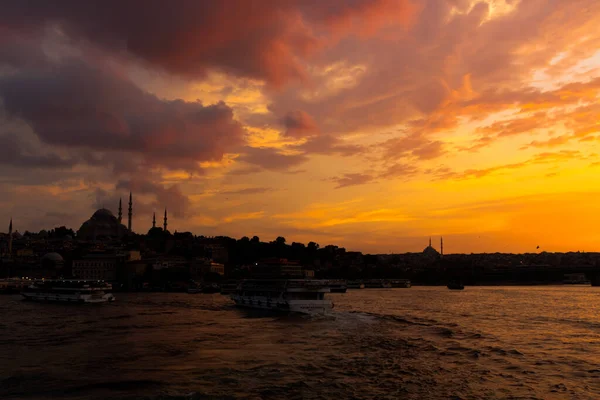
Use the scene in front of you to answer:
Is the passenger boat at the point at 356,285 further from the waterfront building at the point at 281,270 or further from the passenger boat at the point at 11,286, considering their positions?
the passenger boat at the point at 11,286

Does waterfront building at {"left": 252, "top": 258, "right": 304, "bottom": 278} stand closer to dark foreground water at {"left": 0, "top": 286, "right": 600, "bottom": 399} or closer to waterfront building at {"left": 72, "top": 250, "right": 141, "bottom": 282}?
dark foreground water at {"left": 0, "top": 286, "right": 600, "bottom": 399}

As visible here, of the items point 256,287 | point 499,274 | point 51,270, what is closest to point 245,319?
point 256,287

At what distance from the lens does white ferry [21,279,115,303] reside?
75250 mm

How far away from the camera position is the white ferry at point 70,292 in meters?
75.2

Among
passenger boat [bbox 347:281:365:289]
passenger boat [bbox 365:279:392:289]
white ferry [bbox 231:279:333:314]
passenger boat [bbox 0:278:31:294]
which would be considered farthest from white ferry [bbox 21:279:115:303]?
passenger boat [bbox 365:279:392:289]

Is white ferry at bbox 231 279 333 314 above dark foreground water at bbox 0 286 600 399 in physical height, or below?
above

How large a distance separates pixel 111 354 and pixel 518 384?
20862mm

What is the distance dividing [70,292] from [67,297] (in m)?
0.89

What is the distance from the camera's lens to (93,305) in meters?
71.1

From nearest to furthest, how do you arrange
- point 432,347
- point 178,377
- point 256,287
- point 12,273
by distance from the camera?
point 178,377 → point 432,347 → point 256,287 → point 12,273

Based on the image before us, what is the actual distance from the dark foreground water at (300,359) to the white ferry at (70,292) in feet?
85.2

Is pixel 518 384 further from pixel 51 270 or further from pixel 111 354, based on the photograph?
pixel 51 270

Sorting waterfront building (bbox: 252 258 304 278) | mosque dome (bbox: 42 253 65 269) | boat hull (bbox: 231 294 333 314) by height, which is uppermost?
mosque dome (bbox: 42 253 65 269)

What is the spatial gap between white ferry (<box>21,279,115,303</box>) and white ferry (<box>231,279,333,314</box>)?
A: 2620 centimetres
